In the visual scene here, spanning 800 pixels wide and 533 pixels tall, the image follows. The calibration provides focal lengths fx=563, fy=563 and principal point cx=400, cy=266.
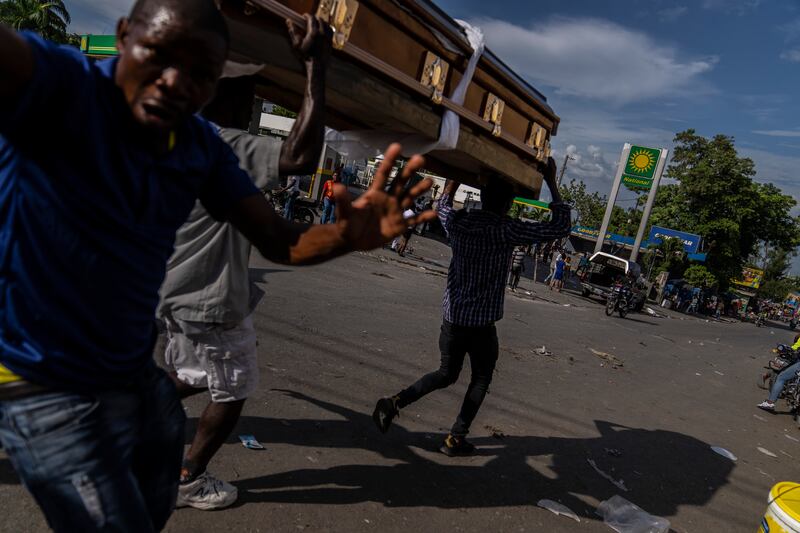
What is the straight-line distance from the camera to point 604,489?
388 cm

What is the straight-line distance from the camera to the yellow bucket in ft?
8.23

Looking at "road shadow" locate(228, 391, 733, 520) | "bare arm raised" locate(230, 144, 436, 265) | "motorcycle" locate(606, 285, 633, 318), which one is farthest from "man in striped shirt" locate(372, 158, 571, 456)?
"motorcycle" locate(606, 285, 633, 318)

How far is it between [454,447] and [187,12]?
3.21 meters

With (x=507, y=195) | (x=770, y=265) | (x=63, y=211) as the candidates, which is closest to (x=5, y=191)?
(x=63, y=211)

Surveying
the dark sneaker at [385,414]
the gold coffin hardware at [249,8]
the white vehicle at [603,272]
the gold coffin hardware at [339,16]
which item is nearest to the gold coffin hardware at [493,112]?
the gold coffin hardware at [339,16]

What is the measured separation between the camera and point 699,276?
3597cm

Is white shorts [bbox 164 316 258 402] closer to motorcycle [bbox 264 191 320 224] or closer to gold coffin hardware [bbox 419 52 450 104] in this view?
gold coffin hardware [bbox 419 52 450 104]

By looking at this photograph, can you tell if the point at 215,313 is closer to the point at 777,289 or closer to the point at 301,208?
the point at 301,208

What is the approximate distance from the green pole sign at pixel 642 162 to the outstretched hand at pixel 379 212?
95.1ft

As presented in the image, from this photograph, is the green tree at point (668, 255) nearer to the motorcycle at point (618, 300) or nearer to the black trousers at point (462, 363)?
the motorcycle at point (618, 300)

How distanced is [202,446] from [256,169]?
49.9 inches

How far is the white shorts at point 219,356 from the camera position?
2508 mm

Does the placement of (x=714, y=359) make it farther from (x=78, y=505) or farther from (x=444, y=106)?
(x=78, y=505)

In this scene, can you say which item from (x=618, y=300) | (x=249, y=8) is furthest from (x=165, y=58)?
(x=618, y=300)
